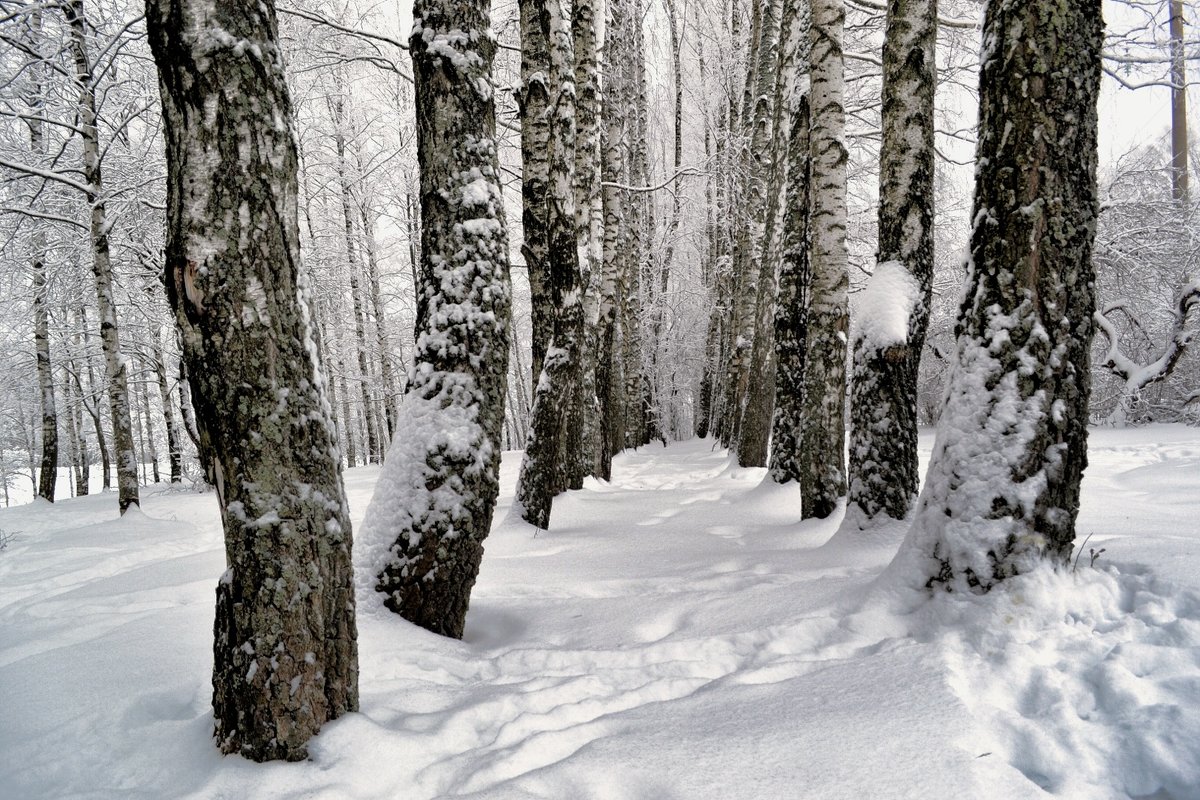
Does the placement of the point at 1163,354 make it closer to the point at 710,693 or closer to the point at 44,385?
the point at 710,693

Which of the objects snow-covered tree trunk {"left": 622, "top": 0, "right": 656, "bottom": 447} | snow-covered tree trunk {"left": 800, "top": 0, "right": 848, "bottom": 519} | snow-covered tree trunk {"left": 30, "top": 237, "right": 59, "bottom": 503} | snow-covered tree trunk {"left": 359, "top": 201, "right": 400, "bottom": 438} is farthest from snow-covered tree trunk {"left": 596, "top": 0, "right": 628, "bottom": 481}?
snow-covered tree trunk {"left": 30, "top": 237, "right": 59, "bottom": 503}

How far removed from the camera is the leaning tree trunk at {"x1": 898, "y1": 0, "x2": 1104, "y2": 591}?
204 centimetres

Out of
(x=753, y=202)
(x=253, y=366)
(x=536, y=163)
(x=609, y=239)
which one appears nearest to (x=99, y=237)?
(x=536, y=163)

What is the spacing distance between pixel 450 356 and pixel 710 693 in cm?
172

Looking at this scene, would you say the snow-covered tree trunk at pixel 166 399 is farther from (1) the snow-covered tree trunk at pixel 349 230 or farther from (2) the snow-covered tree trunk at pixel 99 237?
(2) the snow-covered tree trunk at pixel 99 237

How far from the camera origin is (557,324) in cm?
499

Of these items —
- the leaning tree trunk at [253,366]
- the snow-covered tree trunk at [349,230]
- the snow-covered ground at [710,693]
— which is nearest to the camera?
the snow-covered ground at [710,693]

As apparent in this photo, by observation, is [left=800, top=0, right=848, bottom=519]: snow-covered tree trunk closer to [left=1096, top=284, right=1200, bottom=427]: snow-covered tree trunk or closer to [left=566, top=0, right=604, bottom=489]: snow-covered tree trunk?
[left=566, top=0, right=604, bottom=489]: snow-covered tree trunk

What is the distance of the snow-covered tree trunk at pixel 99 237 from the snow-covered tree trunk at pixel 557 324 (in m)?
6.17

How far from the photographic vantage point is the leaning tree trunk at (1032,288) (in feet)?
6.68

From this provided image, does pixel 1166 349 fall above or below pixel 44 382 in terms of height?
below

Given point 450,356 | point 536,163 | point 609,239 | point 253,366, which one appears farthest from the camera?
point 609,239

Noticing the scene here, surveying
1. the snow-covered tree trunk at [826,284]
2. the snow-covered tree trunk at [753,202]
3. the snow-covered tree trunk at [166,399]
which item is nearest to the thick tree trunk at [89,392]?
the snow-covered tree trunk at [166,399]

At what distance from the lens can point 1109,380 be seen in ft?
44.8
